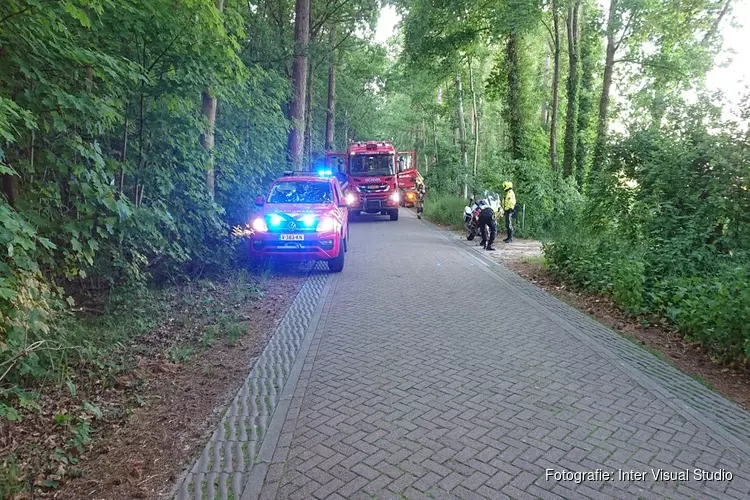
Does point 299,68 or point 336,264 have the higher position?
point 299,68

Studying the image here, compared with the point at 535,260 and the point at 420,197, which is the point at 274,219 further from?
the point at 420,197

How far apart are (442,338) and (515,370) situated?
129cm

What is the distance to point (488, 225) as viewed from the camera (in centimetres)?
1454

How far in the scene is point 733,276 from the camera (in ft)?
20.6

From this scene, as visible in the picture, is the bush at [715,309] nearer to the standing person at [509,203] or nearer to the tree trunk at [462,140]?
the standing person at [509,203]

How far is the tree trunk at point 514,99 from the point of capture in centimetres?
1939

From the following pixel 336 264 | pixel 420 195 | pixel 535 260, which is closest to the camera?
pixel 336 264

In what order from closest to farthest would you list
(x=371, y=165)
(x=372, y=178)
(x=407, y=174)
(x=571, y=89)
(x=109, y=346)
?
(x=109, y=346), (x=571, y=89), (x=372, y=178), (x=371, y=165), (x=407, y=174)

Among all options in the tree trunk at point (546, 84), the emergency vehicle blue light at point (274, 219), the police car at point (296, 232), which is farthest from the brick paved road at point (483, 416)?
the tree trunk at point (546, 84)

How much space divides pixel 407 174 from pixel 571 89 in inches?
419

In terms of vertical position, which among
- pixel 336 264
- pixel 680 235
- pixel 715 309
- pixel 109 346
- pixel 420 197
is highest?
pixel 420 197

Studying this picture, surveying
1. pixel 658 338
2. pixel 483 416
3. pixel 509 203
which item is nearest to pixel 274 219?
pixel 483 416

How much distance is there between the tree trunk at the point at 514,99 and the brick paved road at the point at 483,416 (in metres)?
13.4

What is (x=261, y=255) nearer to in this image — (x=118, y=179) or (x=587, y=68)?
(x=118, y=179)
